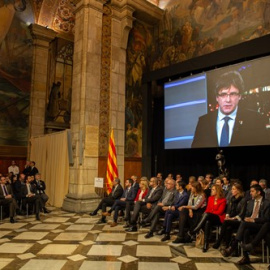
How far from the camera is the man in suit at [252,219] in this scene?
4.30 metres

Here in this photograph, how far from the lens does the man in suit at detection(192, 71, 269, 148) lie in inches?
290

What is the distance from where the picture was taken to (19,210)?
7.82 meters

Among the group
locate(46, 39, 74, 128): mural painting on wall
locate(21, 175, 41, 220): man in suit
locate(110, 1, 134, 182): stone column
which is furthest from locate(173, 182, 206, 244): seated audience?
locate(46, 39, 74, 128): mural painting on wall

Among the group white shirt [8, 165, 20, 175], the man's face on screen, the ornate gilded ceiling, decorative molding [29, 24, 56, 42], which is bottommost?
white shirt [8, 165, 20, 175]

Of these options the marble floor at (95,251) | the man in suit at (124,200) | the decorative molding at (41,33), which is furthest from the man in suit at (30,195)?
the decorative molding at (41,33)

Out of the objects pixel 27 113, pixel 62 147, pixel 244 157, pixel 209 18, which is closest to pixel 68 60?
pixel 27 113

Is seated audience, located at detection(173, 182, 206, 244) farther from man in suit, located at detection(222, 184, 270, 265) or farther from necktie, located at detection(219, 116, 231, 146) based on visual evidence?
necktie, located at detection(219, 116, 231, 146)

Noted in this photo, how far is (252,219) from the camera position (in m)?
4.44

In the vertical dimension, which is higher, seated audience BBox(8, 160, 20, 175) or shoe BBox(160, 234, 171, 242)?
seated audience BBox(8, 160, 20, 175)

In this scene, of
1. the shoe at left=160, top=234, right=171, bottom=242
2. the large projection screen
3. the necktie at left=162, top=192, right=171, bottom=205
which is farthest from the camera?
the large projection screen

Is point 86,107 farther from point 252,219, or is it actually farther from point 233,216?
point 252,219

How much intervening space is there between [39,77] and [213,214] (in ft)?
34.6

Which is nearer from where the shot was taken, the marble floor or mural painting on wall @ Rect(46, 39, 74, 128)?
the marble floor

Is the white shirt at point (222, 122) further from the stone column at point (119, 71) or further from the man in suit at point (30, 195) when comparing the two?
the man in suit at point (30, 195)
